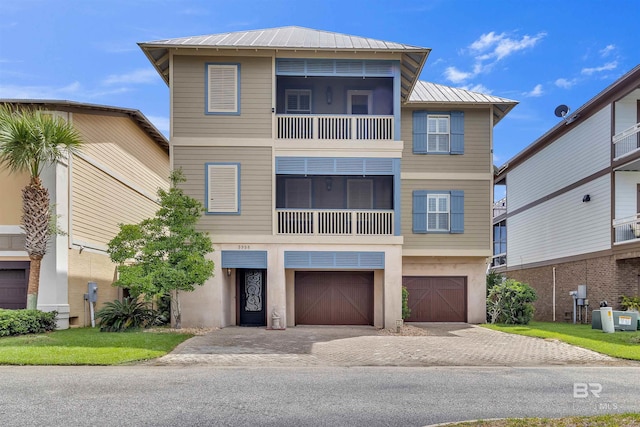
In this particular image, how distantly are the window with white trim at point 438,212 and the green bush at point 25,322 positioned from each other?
13.8 meters

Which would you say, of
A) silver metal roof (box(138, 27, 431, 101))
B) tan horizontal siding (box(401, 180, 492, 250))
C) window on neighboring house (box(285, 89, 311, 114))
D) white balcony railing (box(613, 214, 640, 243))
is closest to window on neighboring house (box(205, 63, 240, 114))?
silver metal roof (box(138, 27, 431, 101))

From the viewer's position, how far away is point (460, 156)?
21.4 m

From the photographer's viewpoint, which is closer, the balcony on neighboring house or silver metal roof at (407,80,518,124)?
the balcony on neighboring house

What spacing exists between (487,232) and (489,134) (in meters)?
4.00

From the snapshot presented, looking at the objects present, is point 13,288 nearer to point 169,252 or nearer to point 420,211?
point 169,252

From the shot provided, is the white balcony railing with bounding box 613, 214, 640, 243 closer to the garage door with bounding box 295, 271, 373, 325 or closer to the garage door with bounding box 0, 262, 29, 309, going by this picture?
the garage door with bounding box 295, 271, 373, 325

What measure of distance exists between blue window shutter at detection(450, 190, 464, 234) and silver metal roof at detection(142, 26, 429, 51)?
6.44m

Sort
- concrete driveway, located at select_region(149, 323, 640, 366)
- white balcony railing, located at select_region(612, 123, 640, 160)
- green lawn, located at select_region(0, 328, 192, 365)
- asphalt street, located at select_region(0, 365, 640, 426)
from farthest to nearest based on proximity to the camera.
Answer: white balcony railing, located at select_region(612, 123, 640, 160) → concrete driveway, located at select_region(149, 323, 640, 366) → green lawn, located at select_region(0, 328, 192, 365) → asphalt street, located at select_region(0, 365, 640, 426)

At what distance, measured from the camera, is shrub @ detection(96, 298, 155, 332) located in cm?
1505

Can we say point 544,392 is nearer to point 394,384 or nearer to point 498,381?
point 498,381

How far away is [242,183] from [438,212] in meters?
8.34

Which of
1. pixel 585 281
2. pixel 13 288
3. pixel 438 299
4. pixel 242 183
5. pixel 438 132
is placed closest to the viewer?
pixel 13 288

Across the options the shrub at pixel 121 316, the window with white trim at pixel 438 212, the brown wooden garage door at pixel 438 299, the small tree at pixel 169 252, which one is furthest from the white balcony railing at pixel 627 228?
the shrub at pixel 121 316

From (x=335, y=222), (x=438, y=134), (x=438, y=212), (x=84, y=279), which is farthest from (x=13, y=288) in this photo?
(x=438, y=134)
